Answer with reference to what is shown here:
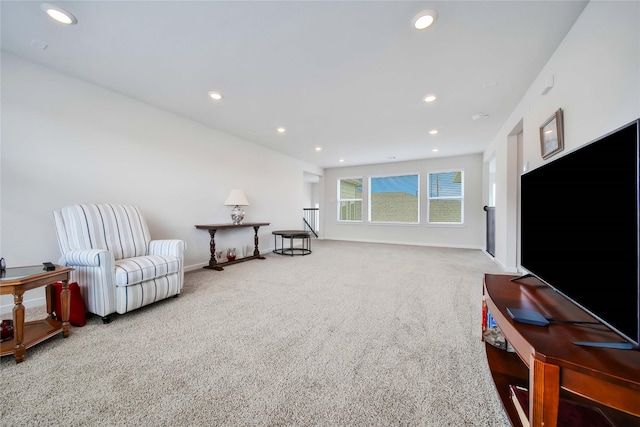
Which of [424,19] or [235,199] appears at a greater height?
[424,19]

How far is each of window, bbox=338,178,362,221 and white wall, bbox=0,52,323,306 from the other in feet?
13.1

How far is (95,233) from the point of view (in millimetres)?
2305

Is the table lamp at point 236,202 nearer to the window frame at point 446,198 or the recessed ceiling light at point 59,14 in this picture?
the recessed ceiling light at point 59,14

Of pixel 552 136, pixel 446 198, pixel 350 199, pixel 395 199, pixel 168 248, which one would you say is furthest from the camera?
pixel 350 199

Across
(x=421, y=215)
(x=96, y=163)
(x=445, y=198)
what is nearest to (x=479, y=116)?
(x=445, y=198)

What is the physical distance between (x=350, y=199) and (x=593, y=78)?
6.40 metres

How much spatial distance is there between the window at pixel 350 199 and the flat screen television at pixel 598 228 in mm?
6504

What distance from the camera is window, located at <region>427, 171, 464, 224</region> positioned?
6355 mm

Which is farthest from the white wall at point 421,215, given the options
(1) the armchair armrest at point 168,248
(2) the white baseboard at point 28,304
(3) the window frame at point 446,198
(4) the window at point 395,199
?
(2) the white baseboard at point 28,304

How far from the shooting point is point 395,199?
7160 millimetres

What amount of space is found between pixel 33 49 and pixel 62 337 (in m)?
2.55

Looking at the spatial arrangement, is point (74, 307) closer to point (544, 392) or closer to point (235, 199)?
point (235, 199)

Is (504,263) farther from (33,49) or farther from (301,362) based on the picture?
(33,49)

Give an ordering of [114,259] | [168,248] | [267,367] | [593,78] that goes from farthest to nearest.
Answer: [168,248]
[114,259]
[593,78]
[267,367]
